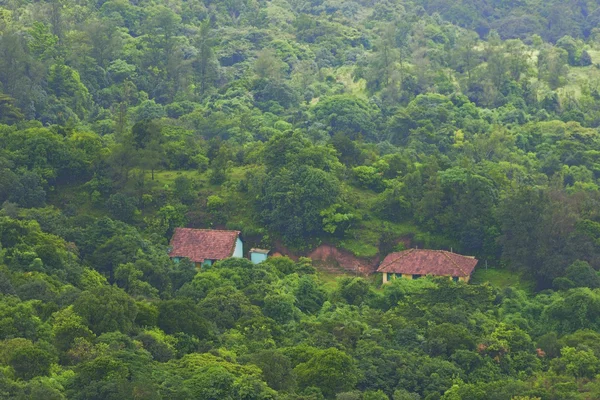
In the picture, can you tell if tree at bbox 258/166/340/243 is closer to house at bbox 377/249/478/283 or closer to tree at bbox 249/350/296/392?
house at bbox 377/249/478/283

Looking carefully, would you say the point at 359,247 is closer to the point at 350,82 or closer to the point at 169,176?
the point at 169,176

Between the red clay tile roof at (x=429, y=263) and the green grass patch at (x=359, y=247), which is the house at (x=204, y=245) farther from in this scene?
the red clay tile roof at (x=429, y=263)

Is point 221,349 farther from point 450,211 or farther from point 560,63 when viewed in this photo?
point 560,63

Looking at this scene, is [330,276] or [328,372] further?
Result: [330,276]

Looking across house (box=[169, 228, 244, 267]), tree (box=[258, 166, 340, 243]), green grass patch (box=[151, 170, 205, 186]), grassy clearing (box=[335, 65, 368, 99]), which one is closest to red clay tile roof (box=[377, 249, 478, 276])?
tree (box=[258, 166, 340, 243])

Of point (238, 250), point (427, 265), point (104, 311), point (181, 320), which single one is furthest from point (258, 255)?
point (104, 311)

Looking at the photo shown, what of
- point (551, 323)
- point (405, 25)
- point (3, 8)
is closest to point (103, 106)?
point (3, 8)

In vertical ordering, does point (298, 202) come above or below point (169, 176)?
above

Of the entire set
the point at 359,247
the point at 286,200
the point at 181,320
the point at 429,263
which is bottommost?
the point at 359,247
